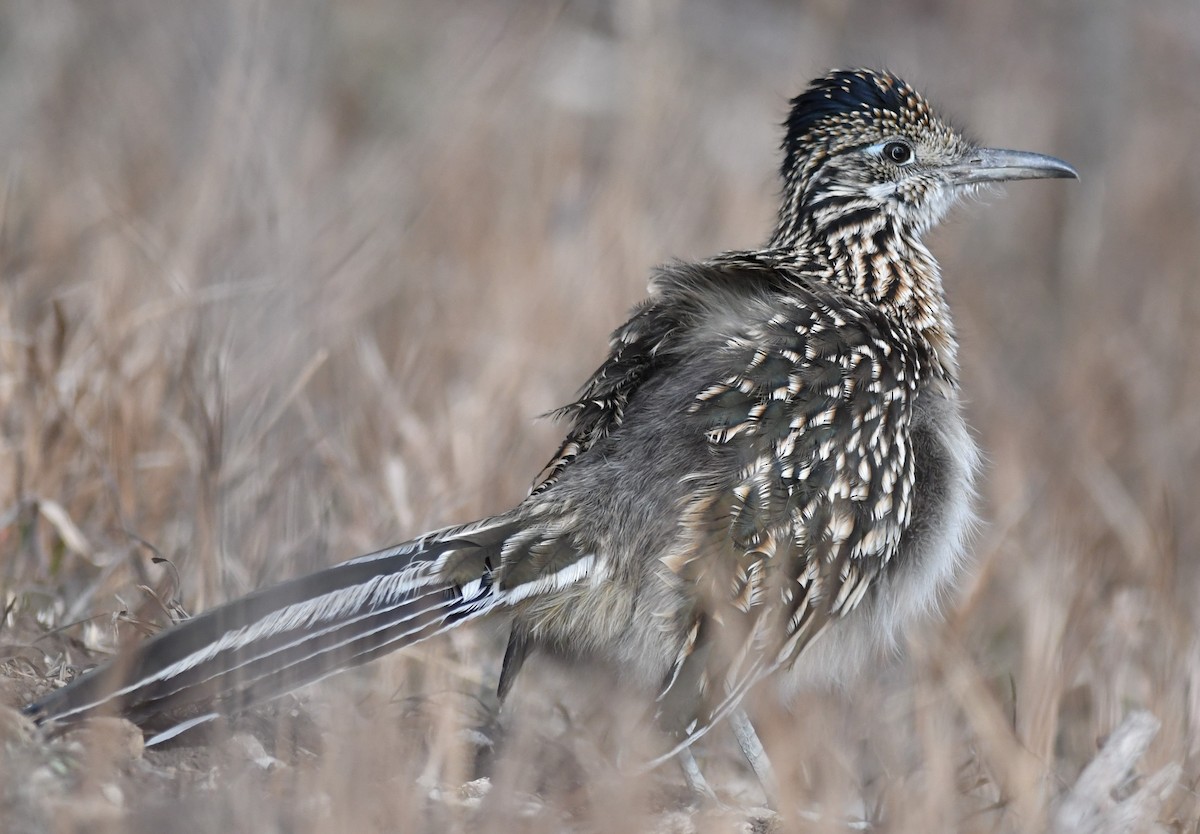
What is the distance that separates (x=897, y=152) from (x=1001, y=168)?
0.35 meters

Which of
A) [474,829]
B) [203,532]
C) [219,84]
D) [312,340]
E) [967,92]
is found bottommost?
[474,829]

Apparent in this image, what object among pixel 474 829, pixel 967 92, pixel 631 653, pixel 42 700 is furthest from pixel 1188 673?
pixel 967 92

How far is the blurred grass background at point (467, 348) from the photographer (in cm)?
371

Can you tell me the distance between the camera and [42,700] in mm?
2934

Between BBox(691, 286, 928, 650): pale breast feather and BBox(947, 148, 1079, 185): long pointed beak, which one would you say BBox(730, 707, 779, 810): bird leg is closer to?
BBox(691, 286, 928, 650): pale breast feather

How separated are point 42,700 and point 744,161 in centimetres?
811

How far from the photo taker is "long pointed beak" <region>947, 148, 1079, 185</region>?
4.73 metres

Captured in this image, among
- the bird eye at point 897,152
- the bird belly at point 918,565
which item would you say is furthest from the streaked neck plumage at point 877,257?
the bird belly at point 918,565

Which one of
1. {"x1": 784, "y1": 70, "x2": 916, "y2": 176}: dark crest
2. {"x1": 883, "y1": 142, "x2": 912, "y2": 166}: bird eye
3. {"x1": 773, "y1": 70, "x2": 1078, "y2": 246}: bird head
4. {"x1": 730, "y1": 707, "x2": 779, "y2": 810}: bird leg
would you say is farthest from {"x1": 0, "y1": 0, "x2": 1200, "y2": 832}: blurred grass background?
{"x1": 784, "y1": 70, "x2": 916, "y2": 176}: dark crest

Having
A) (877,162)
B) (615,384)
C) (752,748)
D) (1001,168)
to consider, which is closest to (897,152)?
(877,162)

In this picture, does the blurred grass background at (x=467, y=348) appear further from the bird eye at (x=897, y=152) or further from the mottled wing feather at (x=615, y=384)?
the mottled wing feather at (x=615, y=384)

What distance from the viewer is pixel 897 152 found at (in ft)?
15.4

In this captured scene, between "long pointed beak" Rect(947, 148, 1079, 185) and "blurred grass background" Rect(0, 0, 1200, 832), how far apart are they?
0.29 m

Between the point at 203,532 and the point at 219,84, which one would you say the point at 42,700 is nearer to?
the point at 203,532
